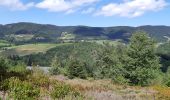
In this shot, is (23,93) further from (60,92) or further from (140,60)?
(140,60)

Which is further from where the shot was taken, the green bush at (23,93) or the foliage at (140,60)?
the foliage at (140,60)

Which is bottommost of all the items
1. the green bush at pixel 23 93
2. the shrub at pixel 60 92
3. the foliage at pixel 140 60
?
the foliage at pixel 140 60

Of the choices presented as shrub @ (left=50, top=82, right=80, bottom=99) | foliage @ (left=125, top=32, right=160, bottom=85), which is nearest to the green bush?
shrub @ (left=50, top=82, right=80, bottom=99)

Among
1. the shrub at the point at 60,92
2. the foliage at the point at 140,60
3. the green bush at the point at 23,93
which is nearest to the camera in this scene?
the green bush at the point at 23,93

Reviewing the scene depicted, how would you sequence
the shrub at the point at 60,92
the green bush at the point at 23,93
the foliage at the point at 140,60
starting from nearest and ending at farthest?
1. the green bush at the point at 23,93
2. the shrub at the point at 60,92
3. the foliage at the point at 140,60

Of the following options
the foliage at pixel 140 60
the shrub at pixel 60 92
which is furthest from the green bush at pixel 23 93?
the foliage at pixel 140 60

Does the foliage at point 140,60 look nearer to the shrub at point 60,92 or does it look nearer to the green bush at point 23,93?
the shrub at point 60,92

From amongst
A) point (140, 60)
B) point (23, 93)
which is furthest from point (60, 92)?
point (140, 60)

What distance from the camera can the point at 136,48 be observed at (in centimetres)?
6594

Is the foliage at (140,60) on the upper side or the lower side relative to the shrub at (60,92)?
lower

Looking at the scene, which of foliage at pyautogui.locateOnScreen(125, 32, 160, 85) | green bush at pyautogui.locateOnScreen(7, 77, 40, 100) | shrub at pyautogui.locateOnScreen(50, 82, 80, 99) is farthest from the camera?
foliage at pyautogui.locateOnScreen(125, 32, 160, 85)

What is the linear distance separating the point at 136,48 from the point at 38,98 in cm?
5525

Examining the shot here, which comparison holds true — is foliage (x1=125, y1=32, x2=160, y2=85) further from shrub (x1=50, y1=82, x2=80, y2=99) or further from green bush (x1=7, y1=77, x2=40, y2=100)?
green bush (x1=7, y1=77, x2=40, y2=100)

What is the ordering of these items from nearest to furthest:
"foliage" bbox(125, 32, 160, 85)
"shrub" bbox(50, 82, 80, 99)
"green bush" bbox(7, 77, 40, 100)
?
1. "green bush" bbox(7, 77, 40, 100)
2. "shrub" bbox(50, 82, 80, 99)
3. "foliage" bbox(125, 32, 160, 85)
